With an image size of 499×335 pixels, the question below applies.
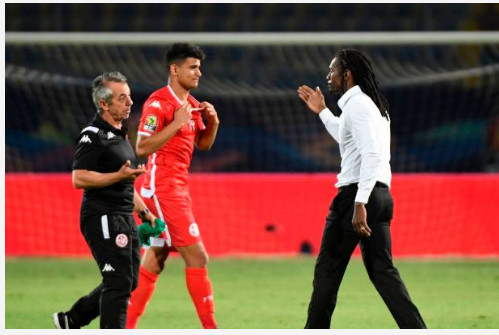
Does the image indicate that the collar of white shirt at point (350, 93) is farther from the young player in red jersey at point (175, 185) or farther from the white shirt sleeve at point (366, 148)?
the young player in red jersey at point (175, 185)

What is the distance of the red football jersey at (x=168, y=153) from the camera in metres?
6.92

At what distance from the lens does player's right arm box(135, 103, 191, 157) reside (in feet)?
21.8

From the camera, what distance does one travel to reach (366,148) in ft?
19.5

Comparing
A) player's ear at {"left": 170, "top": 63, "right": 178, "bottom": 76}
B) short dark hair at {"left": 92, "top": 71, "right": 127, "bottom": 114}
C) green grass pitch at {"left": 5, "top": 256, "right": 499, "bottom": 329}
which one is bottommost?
green grass pitch at {"left": 5, "top": 256, "right": 499, "bottom": 329}

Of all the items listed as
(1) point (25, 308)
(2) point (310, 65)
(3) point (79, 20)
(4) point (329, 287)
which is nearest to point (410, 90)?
(2) point (310, 65)

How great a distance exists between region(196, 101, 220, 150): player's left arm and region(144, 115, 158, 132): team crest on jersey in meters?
0.42

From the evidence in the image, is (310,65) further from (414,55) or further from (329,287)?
(329,287)

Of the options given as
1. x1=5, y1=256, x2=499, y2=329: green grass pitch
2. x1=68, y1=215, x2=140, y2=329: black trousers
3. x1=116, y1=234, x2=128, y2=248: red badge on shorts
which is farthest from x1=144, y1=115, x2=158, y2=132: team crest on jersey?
x1=5, y1=256, x2=499, y2=329: green grass pitch

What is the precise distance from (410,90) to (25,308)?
9916 mm

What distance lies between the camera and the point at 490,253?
41.2 ft

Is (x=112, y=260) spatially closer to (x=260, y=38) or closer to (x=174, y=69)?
(x=174, y=69)

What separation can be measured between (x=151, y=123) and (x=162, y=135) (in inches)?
7.5

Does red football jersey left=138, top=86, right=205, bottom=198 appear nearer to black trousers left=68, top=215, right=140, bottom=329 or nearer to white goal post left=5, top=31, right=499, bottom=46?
black trousers left=68, top=215, right=140, bottom=329

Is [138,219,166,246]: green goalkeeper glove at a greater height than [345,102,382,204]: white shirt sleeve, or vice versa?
[345,102,382,204]: white shirt sleeve
